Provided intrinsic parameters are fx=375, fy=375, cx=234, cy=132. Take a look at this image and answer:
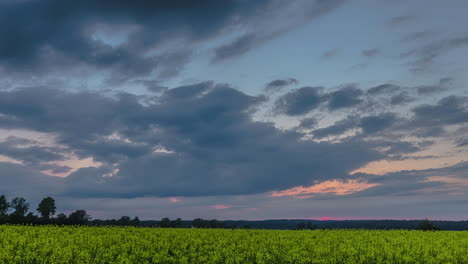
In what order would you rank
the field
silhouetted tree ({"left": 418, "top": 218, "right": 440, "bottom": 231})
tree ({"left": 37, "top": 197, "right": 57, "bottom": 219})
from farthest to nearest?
tree ({"left": 37, "top": 197, "right": 57, "bottom": 219}) → silhouetted tree ({"left": 418, "top": 218, "right": 440, "bottom": 231}) → the field

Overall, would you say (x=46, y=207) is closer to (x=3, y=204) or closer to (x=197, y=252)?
(x=3, y=204)

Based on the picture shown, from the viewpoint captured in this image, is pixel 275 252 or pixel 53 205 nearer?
pixel 275 252

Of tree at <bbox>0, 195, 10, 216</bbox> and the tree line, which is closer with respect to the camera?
the tree line

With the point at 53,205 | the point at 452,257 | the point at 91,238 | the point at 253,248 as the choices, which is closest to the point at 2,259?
the point at 91,238

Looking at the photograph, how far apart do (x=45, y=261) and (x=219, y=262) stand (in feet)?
33.0

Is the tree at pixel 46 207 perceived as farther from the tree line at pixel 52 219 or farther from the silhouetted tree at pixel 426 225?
the silhouetted tree at pixel 426 225

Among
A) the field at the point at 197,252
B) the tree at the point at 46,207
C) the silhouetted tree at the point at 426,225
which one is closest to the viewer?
the field at the point at 197,252

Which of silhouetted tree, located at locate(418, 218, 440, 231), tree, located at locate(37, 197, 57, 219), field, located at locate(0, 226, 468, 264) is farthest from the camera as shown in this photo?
tree, located at locate(37, 197, 57, 219)

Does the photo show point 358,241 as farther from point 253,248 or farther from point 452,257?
point 253,248

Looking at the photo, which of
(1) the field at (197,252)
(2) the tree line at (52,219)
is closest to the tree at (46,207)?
(2) the tree line at (52,219)

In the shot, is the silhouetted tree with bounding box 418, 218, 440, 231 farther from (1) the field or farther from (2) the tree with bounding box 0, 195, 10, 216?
(2) the tree with bounding box 0, 195, 10, 216

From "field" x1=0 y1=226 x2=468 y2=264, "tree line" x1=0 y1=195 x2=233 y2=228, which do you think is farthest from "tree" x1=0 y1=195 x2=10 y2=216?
"field" x1=0 y1=226 x2=468 y2=264

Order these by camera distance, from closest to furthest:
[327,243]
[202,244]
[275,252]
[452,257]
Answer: [275,252] < [452,257] < [202,244] < [327,243]

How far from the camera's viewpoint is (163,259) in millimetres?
23266
